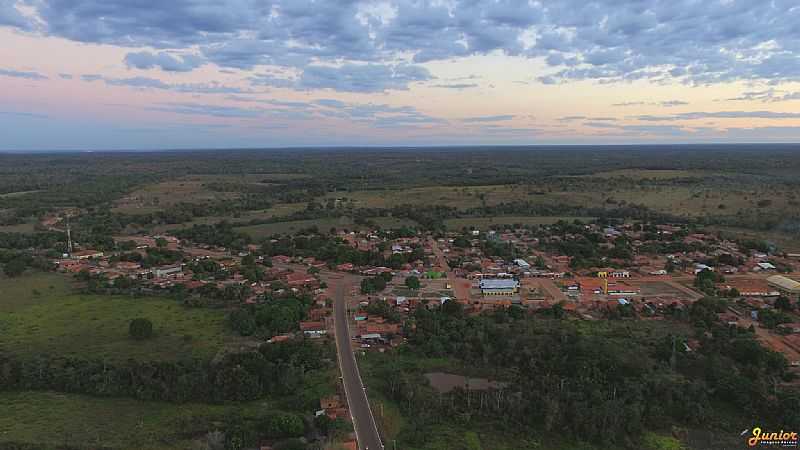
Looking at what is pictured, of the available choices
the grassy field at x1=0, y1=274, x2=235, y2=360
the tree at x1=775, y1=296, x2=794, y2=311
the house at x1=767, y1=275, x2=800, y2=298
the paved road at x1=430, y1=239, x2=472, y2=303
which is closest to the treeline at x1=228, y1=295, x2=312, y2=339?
the grassy field at x1=0, y1=274, x2=235, y2=360

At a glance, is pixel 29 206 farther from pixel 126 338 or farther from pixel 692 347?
pixel 692 347

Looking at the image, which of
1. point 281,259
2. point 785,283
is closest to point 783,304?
point 785,283

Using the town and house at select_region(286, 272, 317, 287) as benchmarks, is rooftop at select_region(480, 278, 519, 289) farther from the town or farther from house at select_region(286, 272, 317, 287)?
house at select_region(286, 272, 317, 287)

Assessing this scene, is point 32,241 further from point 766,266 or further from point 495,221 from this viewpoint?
point 766,266

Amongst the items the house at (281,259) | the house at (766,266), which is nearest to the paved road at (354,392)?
the house at (281,259)

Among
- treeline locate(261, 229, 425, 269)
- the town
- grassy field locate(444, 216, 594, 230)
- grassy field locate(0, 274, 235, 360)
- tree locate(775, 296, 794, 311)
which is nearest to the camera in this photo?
grassy field locate(0, 274, 235, 360)

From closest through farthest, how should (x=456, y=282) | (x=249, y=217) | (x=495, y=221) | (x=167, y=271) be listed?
(x=456, y=282), (x=167, y=271), (x=495, y=221), (x=249, y=217)

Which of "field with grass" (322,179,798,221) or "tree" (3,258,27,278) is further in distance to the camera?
"field with grass" (322,179,798,221)

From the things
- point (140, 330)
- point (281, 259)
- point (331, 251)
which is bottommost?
point (281, 259)
